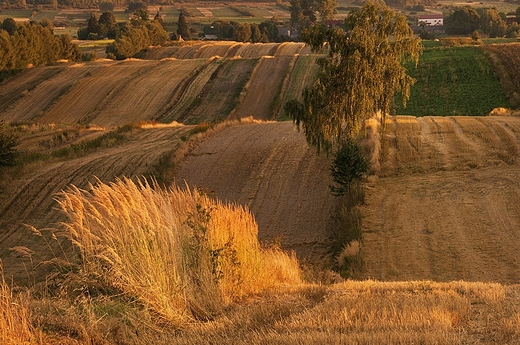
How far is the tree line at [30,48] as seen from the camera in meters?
75.4

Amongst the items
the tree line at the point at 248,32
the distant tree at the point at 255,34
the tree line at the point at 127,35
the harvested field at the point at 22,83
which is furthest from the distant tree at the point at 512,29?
the harvested field at the point at 22,83

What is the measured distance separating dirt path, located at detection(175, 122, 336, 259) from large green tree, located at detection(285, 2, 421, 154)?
6.65 feet

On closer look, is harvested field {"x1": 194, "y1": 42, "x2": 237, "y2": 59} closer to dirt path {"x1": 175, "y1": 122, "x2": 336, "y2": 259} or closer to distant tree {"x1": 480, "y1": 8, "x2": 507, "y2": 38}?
distant tree {"x1": 480, "y1": 8, "x2": 507, "y2": 38}

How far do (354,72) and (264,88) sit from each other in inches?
1452

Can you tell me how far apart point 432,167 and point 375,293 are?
1820 cm

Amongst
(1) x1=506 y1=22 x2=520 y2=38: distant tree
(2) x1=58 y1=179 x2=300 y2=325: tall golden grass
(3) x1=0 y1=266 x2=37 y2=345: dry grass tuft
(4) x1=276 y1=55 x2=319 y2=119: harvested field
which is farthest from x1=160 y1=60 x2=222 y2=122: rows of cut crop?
(1) x1=506 y1=22 x2=520 y2=38: distant tree

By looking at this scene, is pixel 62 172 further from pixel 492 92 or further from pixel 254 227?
pixel 492 92

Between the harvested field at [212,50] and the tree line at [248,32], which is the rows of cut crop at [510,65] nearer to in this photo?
the harvested field at [212,50]

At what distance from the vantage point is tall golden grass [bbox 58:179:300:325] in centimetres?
813

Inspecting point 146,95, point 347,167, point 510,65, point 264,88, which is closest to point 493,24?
point 510,65

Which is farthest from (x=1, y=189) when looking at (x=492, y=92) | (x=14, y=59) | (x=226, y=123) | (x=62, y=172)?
(x=14, y=59)

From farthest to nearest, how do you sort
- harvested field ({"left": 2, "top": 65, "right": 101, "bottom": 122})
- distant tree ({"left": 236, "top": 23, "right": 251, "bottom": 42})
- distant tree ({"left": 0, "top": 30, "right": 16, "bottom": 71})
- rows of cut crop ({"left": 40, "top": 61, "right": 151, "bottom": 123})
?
1. distant tree ({"left": 236, "top": 23, "right": 251, "bottom": 42})
2. distant tree ({"left": 0, "top": 30, "right": 16, "bottom": 71})
3. harvested field ({"left": 2, "top": 65, "right": 101, "bottom": 122})
4. rows of cut crop ({"left": 40, "top": 61, "right": 151, "bottom": 123})

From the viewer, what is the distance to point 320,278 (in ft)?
41.0

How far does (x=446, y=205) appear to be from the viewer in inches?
850
